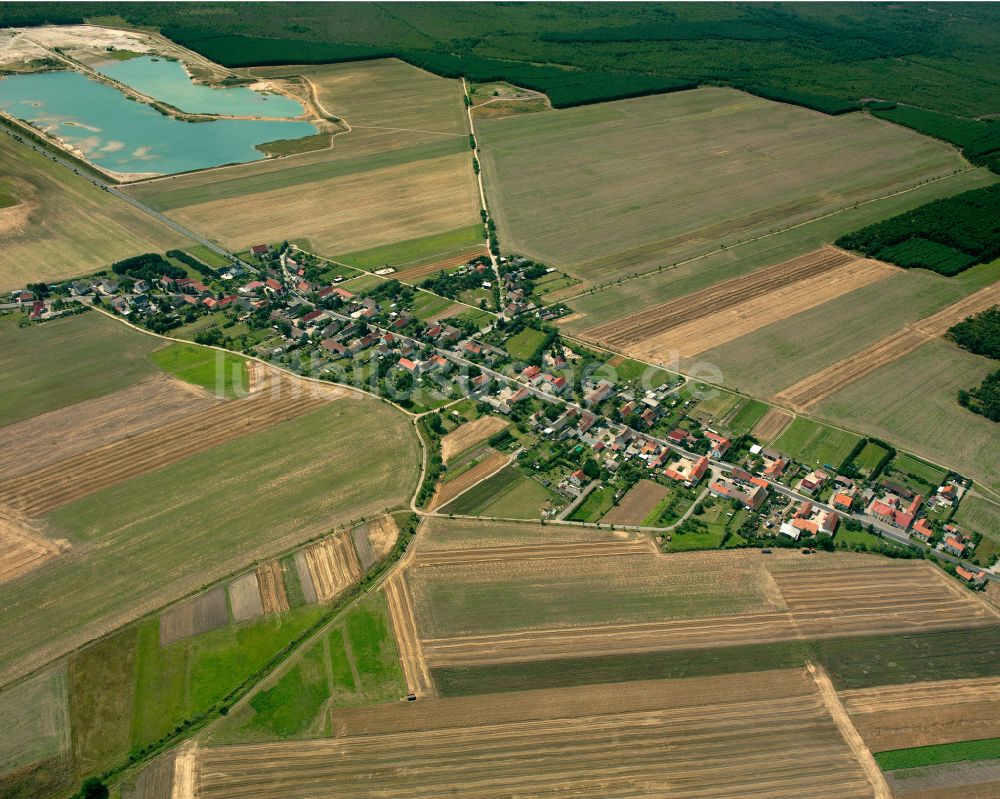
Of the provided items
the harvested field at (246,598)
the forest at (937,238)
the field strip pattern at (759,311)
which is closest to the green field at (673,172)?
the forest at (937,238)

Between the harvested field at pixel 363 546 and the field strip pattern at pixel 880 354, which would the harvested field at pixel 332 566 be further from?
the field strip pattern at pixel 880 354

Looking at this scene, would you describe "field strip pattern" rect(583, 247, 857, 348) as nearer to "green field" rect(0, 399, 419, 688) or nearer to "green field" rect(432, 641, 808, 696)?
"green field" rect(0, 399, 419, 688)

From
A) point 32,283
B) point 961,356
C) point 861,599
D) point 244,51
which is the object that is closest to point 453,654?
point 861,599

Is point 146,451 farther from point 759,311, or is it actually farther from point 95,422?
point 759,311

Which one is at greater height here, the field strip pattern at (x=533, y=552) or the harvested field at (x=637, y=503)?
the harvested field at (x=637, y=503)

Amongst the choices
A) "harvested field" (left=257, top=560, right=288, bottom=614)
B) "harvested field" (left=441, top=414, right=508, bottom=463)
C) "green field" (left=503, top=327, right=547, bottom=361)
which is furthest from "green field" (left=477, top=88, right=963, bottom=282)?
"harvested field" (left=257, top=560, right=288, bottom=614)

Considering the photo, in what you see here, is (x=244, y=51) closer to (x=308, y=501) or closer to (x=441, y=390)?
(x=441, y=390)
